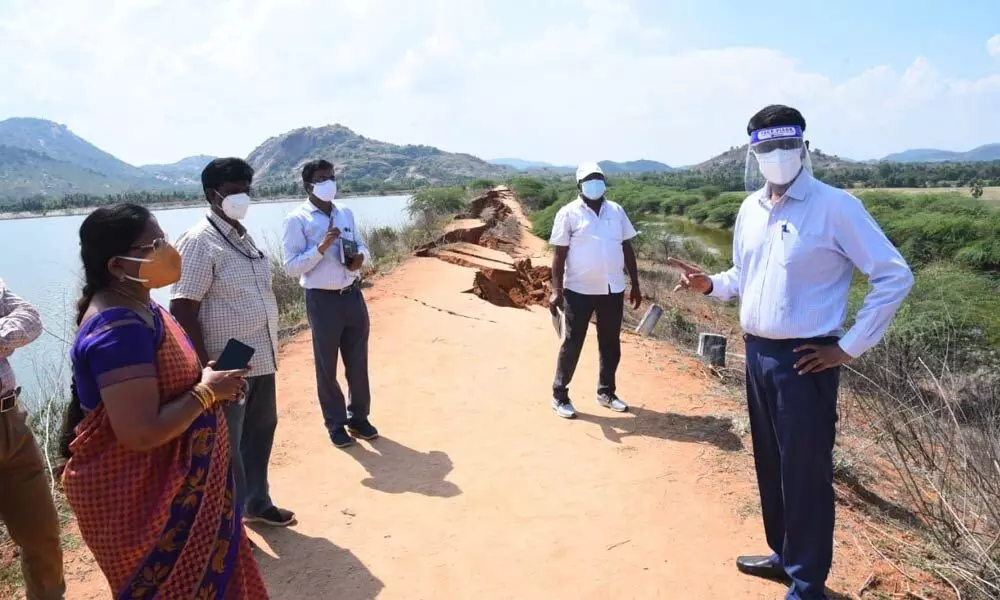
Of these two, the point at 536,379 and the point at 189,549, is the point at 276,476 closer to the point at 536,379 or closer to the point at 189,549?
the point at 189,549

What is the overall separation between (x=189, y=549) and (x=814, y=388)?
2.21 metres

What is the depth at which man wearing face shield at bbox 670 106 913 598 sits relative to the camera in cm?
222

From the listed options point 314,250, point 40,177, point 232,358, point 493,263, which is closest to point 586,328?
point 314,250

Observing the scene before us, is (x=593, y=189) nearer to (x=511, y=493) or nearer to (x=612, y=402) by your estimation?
(x=612, y=402)

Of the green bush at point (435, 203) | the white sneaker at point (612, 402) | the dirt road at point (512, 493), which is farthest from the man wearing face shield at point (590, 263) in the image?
the green bush at point (435, 203)

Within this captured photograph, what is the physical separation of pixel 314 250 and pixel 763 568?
9.84 feet

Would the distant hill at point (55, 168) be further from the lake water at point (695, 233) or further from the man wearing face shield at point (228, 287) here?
the man wearing face shield at point (228, 287)

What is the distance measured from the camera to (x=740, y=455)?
411cm

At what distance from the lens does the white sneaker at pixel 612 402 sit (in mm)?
4996

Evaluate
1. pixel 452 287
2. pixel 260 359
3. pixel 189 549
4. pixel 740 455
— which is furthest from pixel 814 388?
pixel 452 287

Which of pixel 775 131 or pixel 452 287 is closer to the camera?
pixel 775 131

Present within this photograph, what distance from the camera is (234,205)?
2.83 m

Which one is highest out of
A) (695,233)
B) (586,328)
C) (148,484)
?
(148,484)

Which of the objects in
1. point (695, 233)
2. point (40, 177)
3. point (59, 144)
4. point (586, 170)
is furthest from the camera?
point (59, 144)
